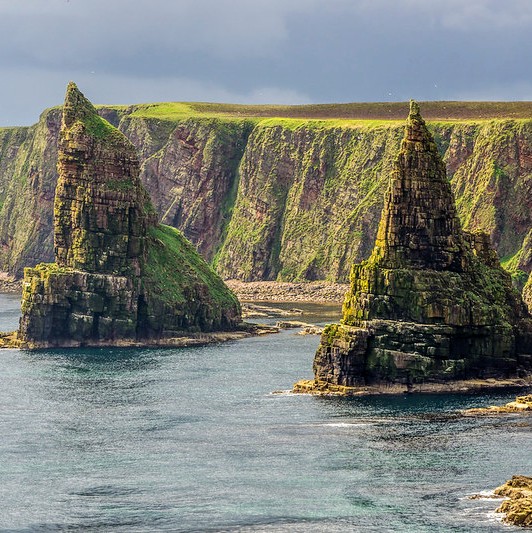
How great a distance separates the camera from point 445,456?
18975 cm

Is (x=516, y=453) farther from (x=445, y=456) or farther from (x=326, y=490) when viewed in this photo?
(x=326, y=490)

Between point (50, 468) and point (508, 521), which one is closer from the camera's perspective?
point (508, 521)

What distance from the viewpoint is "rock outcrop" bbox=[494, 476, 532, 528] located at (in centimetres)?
15500

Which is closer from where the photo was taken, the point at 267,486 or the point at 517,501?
the point at 517,501

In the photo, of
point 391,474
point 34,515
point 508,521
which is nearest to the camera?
point 508,521

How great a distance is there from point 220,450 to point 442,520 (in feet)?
145

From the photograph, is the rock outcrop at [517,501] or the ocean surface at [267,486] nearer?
the rock outcrop at [517,501]

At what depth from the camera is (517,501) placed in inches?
6255

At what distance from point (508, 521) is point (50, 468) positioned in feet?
191

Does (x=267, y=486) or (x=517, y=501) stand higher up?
(x=517, y=501)

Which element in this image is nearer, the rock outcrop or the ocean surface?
the rock outcrop

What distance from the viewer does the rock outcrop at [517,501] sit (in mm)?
155000

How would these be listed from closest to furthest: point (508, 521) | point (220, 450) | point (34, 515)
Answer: point (508, 521)
point (34, 515)
point (220, 450)

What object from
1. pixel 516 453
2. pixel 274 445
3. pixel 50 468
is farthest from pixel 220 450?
pixel 516 453
